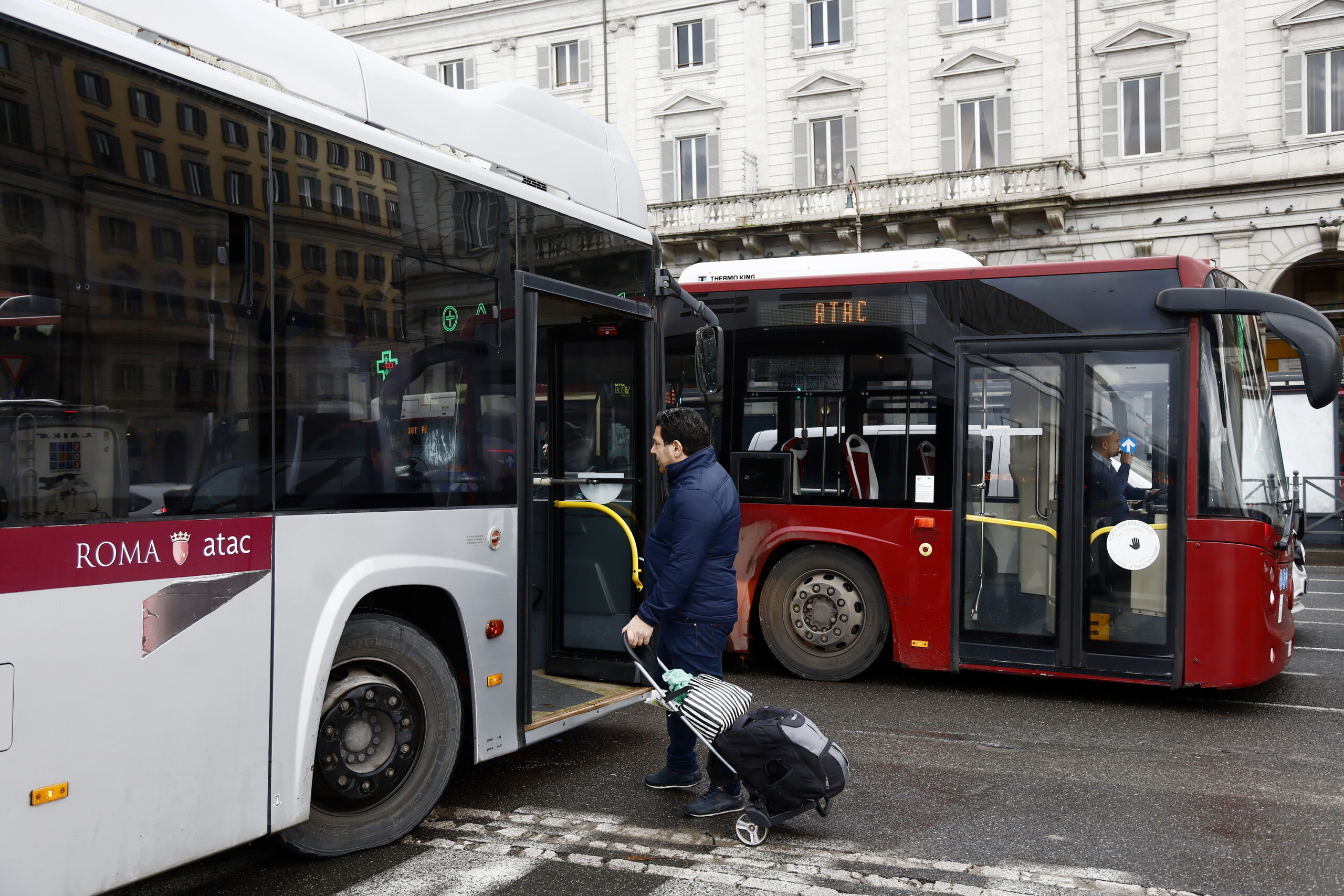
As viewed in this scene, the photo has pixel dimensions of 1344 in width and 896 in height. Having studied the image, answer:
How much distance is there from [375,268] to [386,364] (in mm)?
360

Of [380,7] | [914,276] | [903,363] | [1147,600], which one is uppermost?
[380,7]

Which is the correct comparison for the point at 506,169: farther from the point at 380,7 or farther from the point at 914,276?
the point at 380,7

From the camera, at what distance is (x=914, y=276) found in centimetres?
755

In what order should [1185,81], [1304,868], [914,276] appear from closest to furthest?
[1304,868], [914,276], [1185,81]

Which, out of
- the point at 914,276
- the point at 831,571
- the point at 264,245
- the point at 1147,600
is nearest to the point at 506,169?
the point at 264,245

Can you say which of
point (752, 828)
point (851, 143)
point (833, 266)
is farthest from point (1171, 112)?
point (752, 828)

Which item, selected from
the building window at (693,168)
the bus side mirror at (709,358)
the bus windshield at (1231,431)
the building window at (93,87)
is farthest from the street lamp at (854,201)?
the building window at (93,87)

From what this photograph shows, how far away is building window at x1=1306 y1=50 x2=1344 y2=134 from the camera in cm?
2244

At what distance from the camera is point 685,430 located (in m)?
4.84

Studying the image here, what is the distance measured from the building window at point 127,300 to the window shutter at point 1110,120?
24.6 meters

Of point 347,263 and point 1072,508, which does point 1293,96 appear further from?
point 347,263

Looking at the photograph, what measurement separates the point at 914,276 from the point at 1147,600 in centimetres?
260

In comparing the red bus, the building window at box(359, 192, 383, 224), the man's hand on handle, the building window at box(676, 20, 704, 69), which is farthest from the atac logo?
the building window at box(676, 20, 704, 69)

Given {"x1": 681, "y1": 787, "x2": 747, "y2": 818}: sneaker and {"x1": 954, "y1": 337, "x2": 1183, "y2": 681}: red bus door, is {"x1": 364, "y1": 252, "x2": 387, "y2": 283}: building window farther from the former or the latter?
{"x1": 954, "y1": 337, "x2": 1183, "y2": 681}: red bus door
